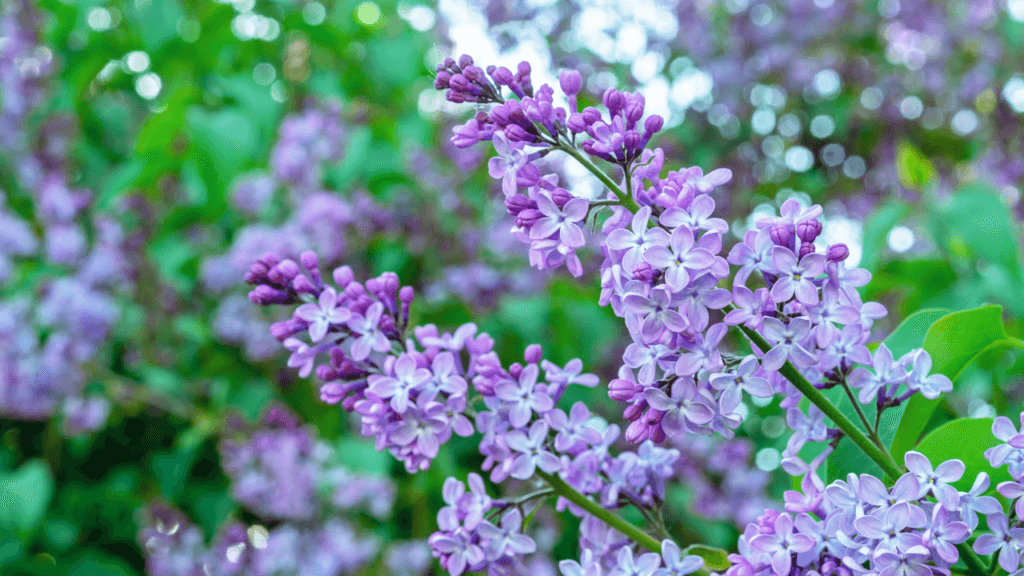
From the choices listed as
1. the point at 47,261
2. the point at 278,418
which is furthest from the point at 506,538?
the point at 47,261

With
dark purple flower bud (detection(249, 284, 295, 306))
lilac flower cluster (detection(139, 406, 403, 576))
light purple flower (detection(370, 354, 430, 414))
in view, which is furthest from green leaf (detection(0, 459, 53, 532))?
light purple flower (detection(370, 354, 430, 414))

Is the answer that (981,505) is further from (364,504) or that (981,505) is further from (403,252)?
(403,252)

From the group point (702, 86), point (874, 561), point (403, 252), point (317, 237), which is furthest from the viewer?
point (702, 86)

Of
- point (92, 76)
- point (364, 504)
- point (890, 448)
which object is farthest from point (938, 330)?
point (92, 76)

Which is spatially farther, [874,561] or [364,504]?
[364,504]

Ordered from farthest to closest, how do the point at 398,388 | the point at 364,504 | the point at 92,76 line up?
1. the point at 92,76
2. the point at 364,504
3. the point at 398,388

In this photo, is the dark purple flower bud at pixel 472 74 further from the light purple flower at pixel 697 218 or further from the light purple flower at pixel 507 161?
the light purple flower at pixel 697 218
